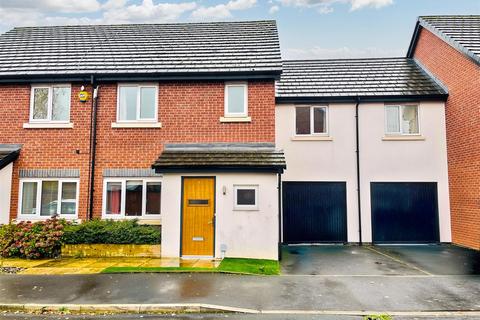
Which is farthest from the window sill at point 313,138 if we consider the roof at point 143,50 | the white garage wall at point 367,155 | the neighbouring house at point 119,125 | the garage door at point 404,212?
the roof at point 143,50

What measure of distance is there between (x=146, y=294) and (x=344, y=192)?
8.99 meters

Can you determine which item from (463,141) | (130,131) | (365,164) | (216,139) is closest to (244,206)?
(216,139)

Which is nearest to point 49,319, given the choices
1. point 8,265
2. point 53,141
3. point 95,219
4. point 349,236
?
point 8,265

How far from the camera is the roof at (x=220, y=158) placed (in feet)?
33.5

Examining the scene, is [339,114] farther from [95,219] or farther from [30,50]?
[30,50]

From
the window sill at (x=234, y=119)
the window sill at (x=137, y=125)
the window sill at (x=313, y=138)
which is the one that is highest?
the window sill at (x=234, y=119)

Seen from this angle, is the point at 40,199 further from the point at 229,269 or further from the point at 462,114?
the point at 462,114

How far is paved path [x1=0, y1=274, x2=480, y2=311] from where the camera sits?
6.59 m

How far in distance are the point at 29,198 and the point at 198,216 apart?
5940mm

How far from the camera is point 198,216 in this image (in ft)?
34.0

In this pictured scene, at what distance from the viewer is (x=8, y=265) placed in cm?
940

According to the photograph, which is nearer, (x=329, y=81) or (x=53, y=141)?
(x=53, y=141)

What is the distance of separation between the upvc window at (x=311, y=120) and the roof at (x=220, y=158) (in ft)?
10.4

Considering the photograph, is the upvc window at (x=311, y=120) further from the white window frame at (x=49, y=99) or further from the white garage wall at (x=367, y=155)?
the white window frame at (x=49, y=99)
